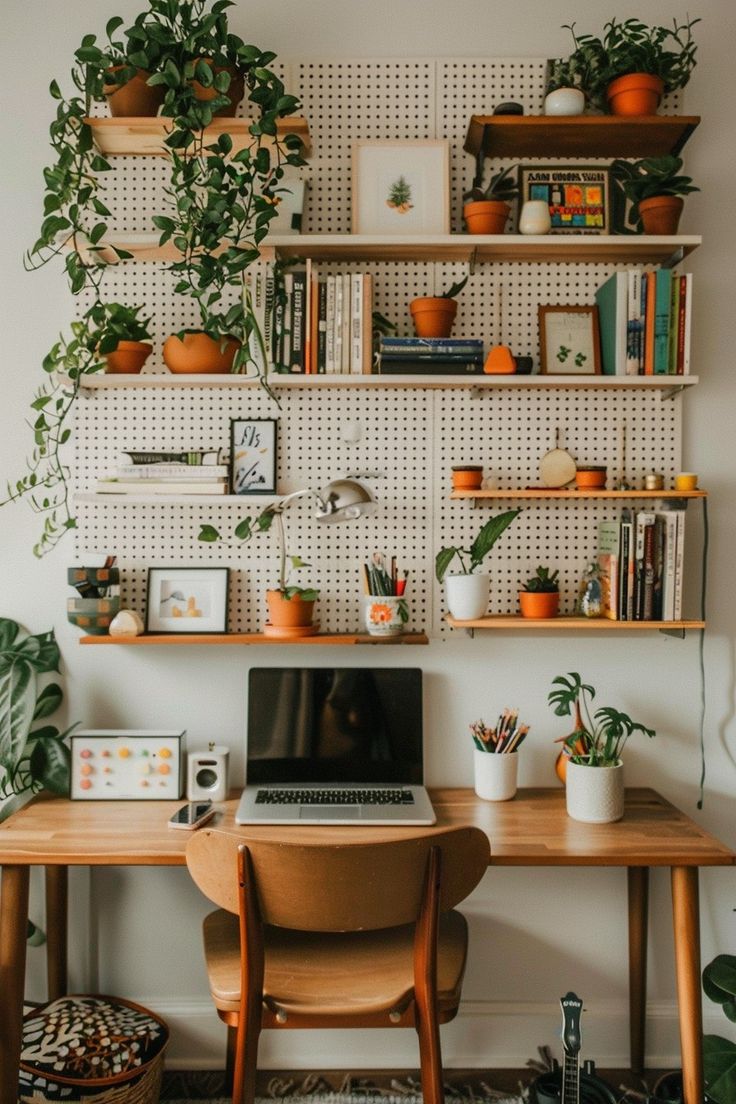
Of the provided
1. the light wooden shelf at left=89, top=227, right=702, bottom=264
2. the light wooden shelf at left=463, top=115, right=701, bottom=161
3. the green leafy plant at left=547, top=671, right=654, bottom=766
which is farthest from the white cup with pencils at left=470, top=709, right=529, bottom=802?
the light wooden shelf at left=463, top=115, right=701, bottom=161

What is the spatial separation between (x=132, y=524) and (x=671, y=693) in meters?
1.60

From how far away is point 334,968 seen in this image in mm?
1844

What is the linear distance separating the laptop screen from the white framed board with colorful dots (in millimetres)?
226

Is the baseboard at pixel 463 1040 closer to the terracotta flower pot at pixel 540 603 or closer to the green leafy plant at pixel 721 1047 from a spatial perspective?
the green leafy plant at pixel 721 1047

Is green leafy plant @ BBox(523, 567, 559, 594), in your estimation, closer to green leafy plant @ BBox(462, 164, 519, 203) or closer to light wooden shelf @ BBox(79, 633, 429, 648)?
light wooden shelf @ BBox(79, 633, 429, 648)

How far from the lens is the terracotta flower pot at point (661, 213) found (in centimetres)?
228

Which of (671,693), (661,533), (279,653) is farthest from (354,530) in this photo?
(671,693)

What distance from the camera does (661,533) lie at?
2.27m

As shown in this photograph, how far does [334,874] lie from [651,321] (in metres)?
1.58

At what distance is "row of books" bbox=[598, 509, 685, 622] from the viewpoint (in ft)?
7.39

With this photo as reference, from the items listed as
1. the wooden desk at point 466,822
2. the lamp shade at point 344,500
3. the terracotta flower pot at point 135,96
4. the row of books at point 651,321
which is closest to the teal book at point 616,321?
the row of books at point 651,321

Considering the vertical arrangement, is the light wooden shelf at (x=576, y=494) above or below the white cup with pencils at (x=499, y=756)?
above

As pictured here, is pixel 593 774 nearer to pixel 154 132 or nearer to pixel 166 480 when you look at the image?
pixel 166 480

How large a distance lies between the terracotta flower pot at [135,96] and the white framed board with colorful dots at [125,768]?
64.0 inches
